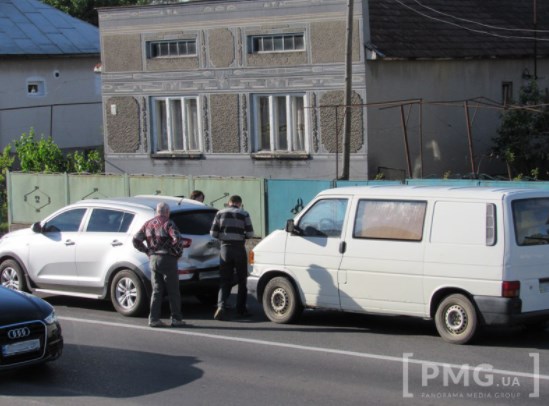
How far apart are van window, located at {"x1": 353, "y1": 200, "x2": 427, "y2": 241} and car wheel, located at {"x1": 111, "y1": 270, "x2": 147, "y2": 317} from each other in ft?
10.4

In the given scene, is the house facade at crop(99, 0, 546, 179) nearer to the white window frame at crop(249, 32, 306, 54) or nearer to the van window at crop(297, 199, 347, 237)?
the white window frame at crop(249, 32, 306, 54)

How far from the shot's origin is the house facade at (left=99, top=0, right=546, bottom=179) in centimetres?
2284

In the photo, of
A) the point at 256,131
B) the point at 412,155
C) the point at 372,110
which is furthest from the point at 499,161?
the point at 256,131

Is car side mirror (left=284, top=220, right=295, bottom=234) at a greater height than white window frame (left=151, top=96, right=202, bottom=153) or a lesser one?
lesser

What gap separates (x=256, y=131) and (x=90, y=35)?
16.7 metres

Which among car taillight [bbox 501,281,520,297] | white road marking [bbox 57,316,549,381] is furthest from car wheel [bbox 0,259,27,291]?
car taillight [bbox 501,281,520,297]

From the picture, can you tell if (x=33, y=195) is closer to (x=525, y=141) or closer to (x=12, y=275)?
(x=12, y=275)

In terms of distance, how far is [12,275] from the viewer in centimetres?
1434

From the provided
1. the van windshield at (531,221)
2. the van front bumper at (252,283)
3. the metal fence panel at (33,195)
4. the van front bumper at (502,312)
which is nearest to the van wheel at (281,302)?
the van front bumper at (252,283)

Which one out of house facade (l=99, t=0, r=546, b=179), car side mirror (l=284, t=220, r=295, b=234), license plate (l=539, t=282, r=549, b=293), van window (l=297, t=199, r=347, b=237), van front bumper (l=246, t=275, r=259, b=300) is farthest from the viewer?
house facade (l=99, t=0, r=546, b=179)

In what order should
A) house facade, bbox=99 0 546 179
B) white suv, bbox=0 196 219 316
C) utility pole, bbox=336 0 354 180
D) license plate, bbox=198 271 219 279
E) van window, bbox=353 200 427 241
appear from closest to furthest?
van window, bbox=353 200 427 241, white suv, bbox=0 196 219 316, license plate, bbox=198 271 219 279, utility pole, bbox=336 0 354 180, house facade, bbox=99 0 546 179

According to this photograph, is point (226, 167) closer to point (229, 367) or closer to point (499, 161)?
point (499, 161)

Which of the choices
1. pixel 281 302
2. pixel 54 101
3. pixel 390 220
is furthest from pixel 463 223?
pixel 54 101

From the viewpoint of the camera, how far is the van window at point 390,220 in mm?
10805
